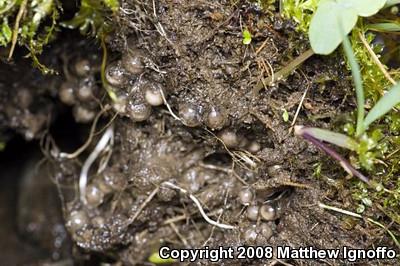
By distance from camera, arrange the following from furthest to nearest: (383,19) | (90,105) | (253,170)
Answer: (90,105) < (253,170) < (383,19)

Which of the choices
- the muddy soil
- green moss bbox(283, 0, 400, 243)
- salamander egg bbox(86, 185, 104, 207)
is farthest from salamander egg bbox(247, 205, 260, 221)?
salamander egg bbox(86, 185, 104, 207)

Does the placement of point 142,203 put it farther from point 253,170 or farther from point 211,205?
point 253,170

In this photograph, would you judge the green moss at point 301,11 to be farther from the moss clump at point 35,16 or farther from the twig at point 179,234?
the twig at point 179,234

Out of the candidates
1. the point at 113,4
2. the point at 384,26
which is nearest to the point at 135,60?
the point at 113,4

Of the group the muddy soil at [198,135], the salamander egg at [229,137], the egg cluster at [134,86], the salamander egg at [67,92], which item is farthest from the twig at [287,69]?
the salamander egg at [67,92]

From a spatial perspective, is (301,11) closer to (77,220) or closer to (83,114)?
(83,114)

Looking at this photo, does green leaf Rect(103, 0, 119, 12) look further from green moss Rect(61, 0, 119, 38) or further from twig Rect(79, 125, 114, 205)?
twig Rect(79, 125, 114, 205)

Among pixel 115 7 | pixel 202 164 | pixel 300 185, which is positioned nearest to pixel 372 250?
pixel 300 185
